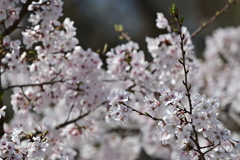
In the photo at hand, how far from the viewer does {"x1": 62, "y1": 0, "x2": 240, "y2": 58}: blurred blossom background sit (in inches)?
505

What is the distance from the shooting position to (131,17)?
48.5 feet

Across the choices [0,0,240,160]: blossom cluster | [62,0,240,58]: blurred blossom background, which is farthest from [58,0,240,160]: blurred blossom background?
[0,0,240,160]: blossom cluster

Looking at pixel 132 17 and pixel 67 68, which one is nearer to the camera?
pixel 67 68

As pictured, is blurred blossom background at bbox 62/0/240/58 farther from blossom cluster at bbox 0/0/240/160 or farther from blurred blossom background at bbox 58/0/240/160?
blossom cluster at bbox 0/0/240/160

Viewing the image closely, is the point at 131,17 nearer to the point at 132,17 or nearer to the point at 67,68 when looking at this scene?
the point at 132,17

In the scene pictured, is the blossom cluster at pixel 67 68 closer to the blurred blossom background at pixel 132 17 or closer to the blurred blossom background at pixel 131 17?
the blurred blossom background at pixel 132 17

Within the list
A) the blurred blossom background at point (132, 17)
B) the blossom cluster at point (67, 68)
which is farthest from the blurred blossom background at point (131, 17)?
the blossom cluster at point (67, 68)

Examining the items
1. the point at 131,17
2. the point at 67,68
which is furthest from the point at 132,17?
the point at 67,68

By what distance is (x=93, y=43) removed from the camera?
12.7 metres

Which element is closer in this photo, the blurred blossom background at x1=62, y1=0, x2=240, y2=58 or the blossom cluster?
the blossom cluster

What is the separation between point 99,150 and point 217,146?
4.52 m

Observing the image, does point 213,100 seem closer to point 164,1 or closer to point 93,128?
point 93,128

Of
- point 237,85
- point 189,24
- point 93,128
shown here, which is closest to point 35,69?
point 93,128

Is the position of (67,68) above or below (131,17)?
below
